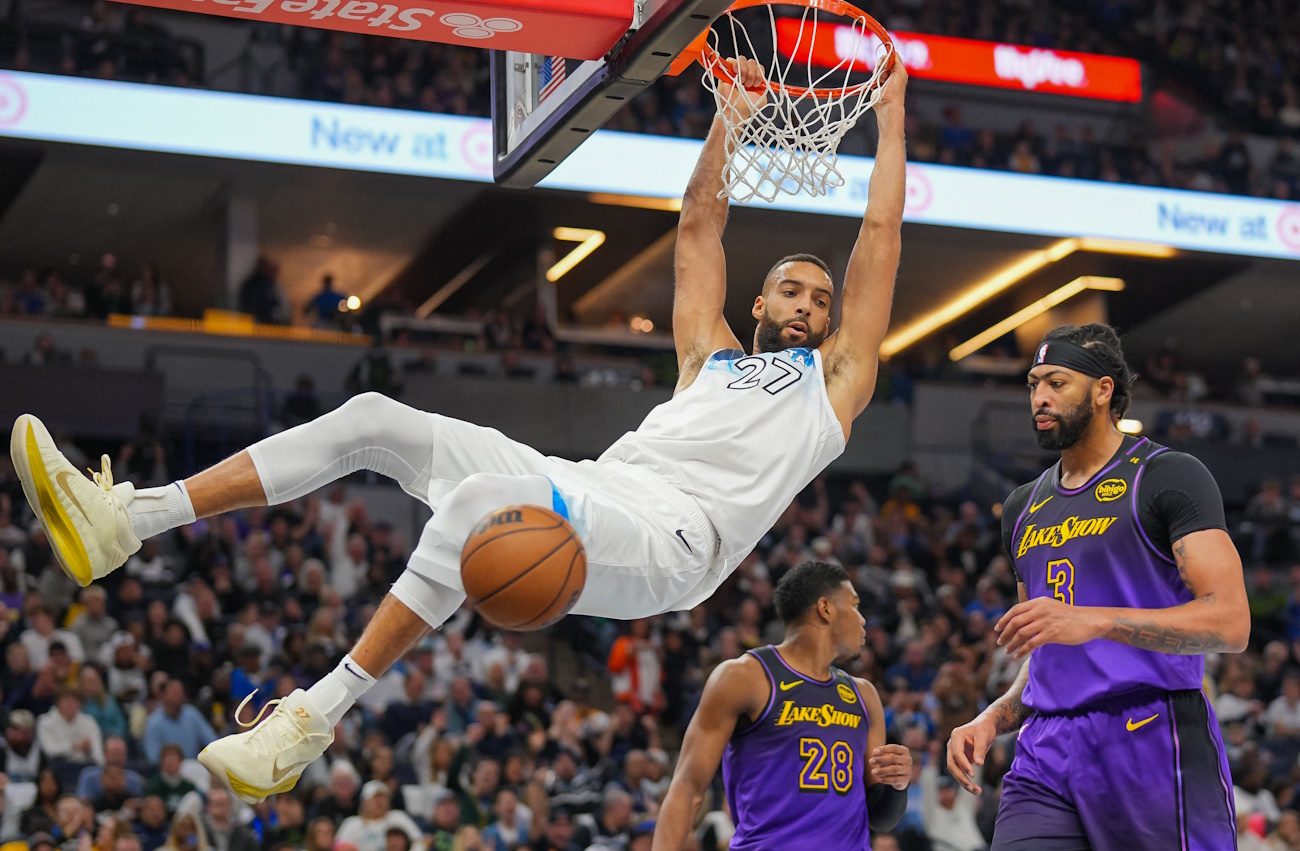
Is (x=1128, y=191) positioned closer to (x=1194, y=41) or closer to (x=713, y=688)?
(x=1194, y=41)

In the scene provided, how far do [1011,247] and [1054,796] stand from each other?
19135mm

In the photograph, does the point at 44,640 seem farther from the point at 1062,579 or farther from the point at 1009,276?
the point at 1009,276

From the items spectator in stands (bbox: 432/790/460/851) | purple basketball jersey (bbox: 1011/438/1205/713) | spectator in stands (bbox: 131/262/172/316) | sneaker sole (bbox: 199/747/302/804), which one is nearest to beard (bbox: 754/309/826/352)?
purple basketball jersey (bbox: 1011/438/1205/713)

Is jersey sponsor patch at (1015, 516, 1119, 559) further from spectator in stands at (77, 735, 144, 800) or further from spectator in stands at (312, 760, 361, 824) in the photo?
spectator in stands at (77, 735, 144, 800)

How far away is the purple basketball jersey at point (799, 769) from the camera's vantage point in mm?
5797

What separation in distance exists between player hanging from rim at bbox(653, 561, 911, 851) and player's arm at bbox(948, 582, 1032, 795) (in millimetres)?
832

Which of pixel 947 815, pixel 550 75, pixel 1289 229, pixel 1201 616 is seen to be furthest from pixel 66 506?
pixel 1289 229

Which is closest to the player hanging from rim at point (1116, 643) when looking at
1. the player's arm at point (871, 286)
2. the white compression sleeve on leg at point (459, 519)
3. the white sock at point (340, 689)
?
the player's arm at point (871, 286)

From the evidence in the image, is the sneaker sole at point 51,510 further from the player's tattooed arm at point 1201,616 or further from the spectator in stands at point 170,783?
the spectator in stands at point 170,783

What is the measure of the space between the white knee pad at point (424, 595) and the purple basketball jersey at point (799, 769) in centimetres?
210

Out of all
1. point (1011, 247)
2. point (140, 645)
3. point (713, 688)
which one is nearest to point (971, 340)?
point (1011, 247)

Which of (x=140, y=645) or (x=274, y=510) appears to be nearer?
(x=140, y=645)

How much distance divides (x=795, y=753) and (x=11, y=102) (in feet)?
46.9

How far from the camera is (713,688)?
5.88 metres
